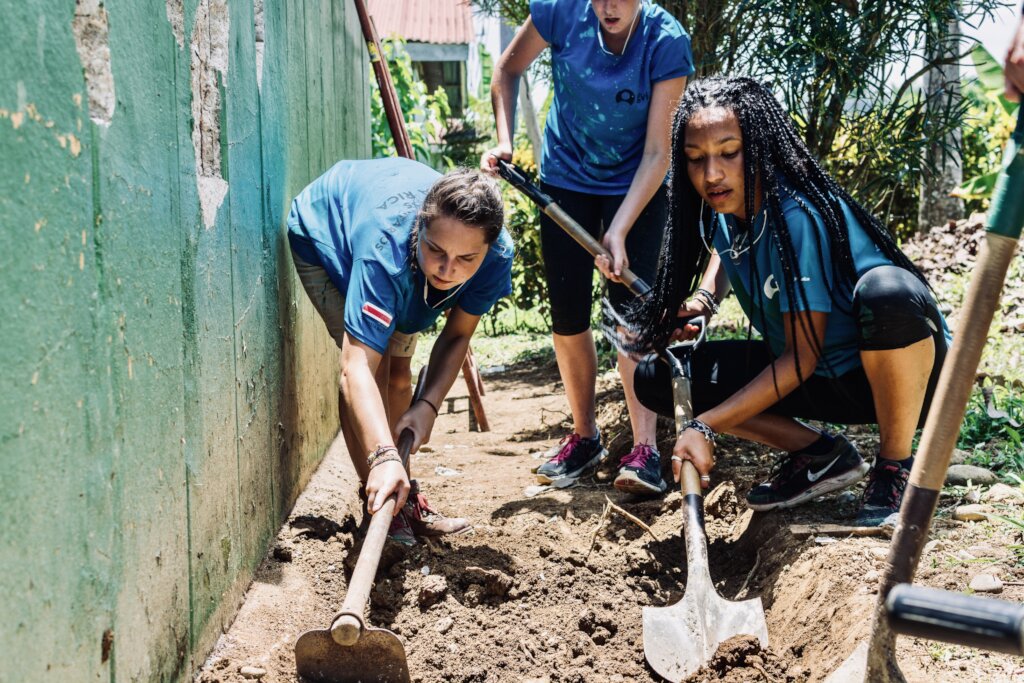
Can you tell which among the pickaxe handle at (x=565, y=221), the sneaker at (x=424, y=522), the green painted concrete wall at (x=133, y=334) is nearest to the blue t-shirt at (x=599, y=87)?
the pickaxe handle at (x=565, y=221)

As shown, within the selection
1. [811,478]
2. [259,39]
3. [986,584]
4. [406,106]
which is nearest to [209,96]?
[259,39]

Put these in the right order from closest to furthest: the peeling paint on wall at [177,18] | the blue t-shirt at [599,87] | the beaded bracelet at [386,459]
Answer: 1. the peeling paint on wall at [177,18]
2. the beaded bracelet at [386,459]
3. the blue t-shirt at [599,87]

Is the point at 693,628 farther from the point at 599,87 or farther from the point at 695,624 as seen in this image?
the point at 599,87

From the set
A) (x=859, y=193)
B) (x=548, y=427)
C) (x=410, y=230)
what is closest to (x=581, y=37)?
(x=410, y=230)

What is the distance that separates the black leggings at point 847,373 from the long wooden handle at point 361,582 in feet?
3.78

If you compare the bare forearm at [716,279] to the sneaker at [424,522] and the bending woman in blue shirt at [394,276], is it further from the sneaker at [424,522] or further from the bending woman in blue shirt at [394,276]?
the sneaker at [424,522]

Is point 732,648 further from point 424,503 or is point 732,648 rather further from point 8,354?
point 8,354

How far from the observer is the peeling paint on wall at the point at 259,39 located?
116 inches

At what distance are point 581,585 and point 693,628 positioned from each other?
1.52ft

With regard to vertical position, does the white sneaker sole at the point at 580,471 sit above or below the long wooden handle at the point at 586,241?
below

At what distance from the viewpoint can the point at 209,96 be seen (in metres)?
2.37

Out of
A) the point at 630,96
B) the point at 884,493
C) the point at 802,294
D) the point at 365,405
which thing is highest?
the point at 630,96

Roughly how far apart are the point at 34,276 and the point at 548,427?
3876 millimetres

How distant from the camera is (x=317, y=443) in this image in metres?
3.92
